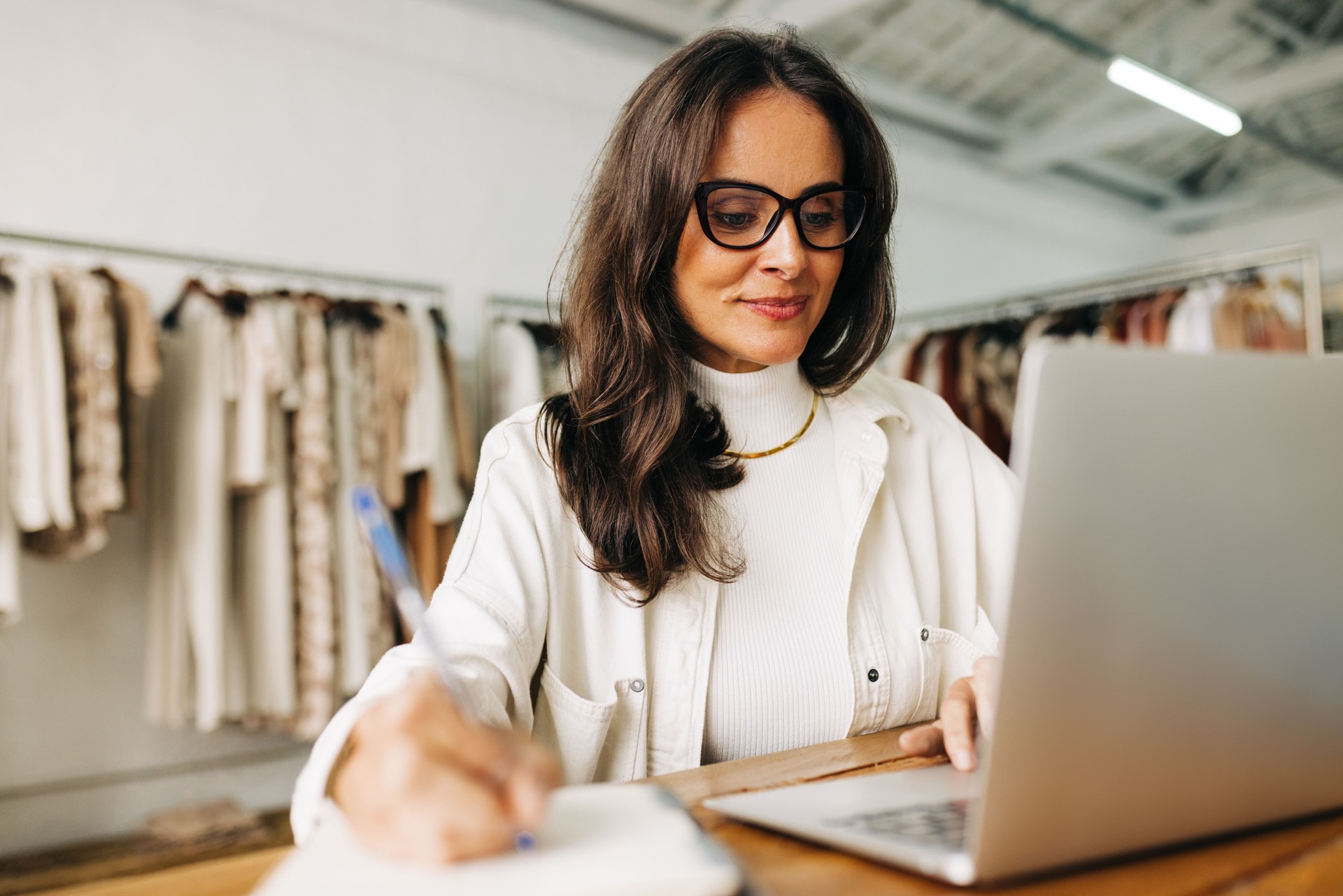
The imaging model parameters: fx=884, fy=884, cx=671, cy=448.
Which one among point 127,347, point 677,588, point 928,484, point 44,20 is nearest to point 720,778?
point 677,588

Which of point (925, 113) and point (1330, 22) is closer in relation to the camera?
point (1330, 22)

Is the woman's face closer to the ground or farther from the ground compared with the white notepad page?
farther from the ground

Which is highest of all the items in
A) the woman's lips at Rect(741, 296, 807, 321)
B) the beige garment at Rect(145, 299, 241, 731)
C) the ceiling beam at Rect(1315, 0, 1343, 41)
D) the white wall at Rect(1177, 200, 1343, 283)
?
the ceiling beam at Rect(1315, 0, 1343, 41)

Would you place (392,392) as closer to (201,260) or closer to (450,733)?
(201,260)

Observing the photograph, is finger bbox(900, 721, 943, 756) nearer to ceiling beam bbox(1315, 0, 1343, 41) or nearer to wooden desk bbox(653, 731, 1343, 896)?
wooden desk bbox(653, 731, 1343, 896)

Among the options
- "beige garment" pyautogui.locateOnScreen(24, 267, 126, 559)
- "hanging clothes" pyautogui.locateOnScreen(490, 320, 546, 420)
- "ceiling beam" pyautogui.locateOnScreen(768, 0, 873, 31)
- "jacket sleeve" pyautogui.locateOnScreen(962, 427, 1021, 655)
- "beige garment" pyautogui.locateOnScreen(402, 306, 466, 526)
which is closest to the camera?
"jacket sleeve" pyautogui.locateOnScreen(962, 427, 1021, 655)

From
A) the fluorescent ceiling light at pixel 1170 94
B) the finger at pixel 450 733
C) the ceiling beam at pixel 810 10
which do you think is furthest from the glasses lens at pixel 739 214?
the fluorescent ceiling light at pixel 1170 94

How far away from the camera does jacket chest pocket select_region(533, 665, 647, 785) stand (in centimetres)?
95

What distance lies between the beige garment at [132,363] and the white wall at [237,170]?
0.48 metres

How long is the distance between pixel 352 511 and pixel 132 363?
72 centimetres

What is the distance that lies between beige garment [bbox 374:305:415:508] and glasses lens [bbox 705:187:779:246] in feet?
6.67

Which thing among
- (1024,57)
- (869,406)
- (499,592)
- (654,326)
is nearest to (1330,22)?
(1024,57)

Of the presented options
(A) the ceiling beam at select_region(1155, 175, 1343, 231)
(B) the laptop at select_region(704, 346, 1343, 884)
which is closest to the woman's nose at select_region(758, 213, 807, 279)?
(B) the laptop at select_region(704, 346, 1343, 884)

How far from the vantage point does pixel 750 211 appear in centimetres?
105
